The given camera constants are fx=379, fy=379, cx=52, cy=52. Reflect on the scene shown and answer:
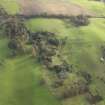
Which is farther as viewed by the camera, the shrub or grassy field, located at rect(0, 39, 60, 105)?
the shrub

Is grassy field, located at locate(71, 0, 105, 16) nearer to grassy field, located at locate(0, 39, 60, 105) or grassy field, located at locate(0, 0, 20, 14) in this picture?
grassy field, located at locate(0, 0, 20, 14)

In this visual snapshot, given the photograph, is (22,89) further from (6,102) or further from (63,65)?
(63,65)

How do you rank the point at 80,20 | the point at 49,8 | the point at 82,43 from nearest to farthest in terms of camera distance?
1. the point at 82,43
2. the point at 80,20
3. the point at 49,8

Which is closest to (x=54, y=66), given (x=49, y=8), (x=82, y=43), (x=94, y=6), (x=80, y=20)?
(x=82, y=43)

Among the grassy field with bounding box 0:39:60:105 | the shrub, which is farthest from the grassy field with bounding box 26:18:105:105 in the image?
the grassy field with bounding box 0:39:60:105

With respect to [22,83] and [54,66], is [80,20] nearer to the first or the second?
[54,66]
